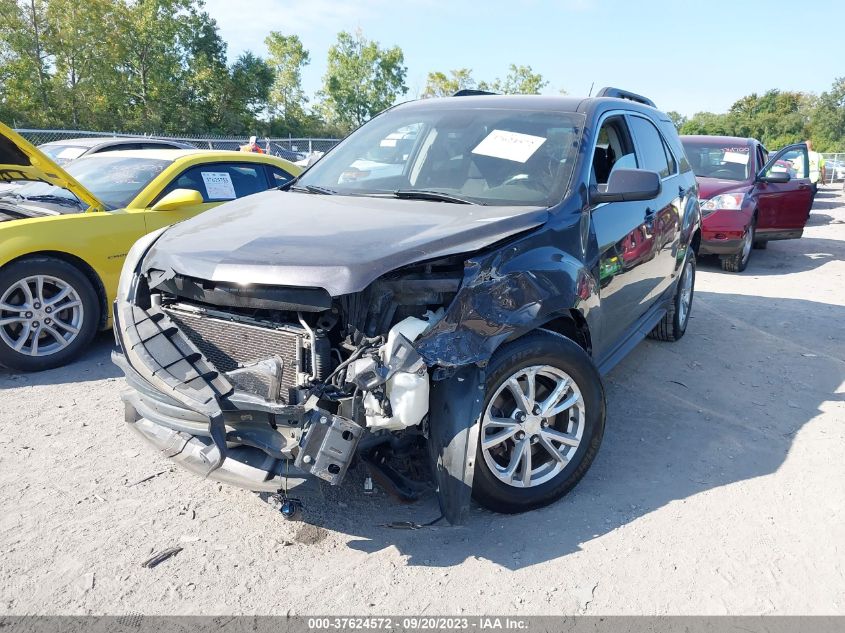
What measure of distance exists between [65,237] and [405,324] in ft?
11.3

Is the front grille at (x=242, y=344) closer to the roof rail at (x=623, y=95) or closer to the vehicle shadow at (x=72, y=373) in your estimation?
the vehicle shadow at (x=72, y=373)

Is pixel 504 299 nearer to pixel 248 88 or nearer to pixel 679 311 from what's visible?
pixel 679 311

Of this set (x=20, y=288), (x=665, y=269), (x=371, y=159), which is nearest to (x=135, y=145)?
(x=20, y=288)

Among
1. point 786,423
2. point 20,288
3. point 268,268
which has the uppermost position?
point 268,268

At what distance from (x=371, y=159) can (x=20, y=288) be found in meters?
2.78

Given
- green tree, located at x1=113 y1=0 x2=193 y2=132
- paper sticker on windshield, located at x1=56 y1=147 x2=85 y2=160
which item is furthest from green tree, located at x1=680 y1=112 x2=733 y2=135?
paper sticker on windshield, located at x1=56 y1=147 x2=85 y2=160

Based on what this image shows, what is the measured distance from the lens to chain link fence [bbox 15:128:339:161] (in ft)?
52.1

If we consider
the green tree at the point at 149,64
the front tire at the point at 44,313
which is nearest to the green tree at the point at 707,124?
the green tree at the point at 149,64

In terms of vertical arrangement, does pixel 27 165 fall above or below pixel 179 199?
above

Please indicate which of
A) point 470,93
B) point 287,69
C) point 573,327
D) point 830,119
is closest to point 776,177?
point 470,93

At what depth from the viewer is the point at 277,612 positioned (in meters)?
2.39

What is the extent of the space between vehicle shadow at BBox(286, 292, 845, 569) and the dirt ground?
0.04 feet

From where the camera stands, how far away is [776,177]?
30.5 feet

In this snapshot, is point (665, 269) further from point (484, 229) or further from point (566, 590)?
point (566, 590)
